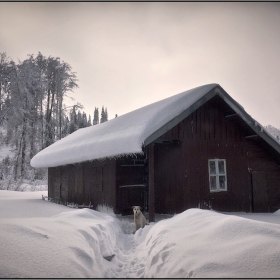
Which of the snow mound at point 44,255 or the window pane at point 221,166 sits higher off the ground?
the window pane at point 221,166

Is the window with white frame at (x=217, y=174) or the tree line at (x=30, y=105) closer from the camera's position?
the window with white frame at (x=217, y=174)

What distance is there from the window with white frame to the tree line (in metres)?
22.1

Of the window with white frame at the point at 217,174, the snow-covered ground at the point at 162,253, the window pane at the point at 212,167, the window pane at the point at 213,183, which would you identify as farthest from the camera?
the window pane at the point at 212,167

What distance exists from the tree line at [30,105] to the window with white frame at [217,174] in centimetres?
2205

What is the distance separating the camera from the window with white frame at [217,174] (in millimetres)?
11594

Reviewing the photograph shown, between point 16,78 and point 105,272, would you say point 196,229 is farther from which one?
point 16,78

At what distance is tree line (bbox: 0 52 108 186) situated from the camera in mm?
28836

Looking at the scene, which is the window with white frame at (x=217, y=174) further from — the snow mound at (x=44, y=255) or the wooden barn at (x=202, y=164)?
the snow mound at (x=44, y=255)

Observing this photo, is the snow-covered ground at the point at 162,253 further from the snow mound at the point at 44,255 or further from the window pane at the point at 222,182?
the window pane at the point at 222,182

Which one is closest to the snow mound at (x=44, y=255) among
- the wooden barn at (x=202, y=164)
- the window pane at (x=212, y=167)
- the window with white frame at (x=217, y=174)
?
the wooden barn at (x=202, y=164)

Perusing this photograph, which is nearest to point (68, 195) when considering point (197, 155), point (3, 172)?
point (197, 155)

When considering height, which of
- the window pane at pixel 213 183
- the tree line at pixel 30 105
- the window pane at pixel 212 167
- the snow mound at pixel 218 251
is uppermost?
the tree line at pixel 30 105

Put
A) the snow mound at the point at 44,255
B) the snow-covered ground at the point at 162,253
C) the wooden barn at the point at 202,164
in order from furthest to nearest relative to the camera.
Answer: the wooden barn at the point at 202,164 → the snow-covered ground at the point at 162,253 → the snow mound at the point at 44,255

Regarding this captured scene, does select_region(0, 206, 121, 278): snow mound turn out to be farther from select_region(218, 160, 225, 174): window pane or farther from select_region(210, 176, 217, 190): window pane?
select_region(218, 160, 225, 174): window pane
